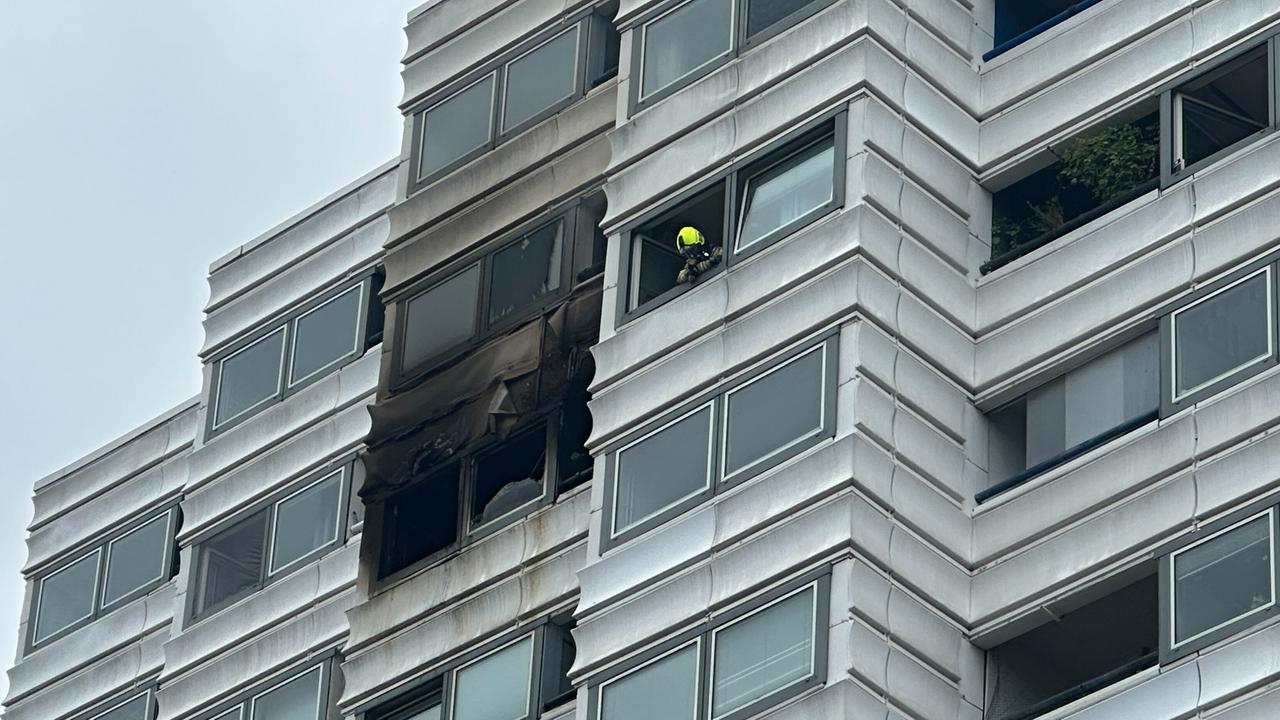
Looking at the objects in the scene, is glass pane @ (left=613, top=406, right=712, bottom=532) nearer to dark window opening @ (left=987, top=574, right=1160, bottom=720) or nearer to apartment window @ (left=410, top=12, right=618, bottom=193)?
dark window opening @ (left=987, top=574, right=1160, bottom=720)

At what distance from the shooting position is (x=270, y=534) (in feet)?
188

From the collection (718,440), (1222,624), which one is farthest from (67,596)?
(1222,624)

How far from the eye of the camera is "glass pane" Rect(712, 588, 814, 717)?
44156 millimetres

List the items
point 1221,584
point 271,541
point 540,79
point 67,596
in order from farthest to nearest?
point 67,596 < point 271,541 < point 540,79 < point 1221,584

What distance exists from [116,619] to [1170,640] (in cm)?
2495

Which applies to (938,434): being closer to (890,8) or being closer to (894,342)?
(894,342)

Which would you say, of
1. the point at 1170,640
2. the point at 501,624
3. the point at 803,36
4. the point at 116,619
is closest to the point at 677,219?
the point at 803,36

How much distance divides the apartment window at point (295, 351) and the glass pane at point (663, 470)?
1046cm

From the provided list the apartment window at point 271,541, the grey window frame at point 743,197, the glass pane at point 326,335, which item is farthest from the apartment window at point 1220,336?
the glass pane at point 326,335

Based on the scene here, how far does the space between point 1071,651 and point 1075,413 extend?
3276mm

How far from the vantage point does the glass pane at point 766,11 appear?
50594 mm

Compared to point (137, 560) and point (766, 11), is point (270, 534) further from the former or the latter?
point (766, 11)

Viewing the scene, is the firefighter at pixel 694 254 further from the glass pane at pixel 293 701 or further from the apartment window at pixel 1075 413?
the glass pane at pixel 293 701

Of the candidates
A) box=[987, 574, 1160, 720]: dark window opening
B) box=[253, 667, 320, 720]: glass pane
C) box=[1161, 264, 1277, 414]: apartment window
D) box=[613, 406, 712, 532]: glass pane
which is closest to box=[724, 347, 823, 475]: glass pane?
box=[613, 406, 712, 532]: glass pane
